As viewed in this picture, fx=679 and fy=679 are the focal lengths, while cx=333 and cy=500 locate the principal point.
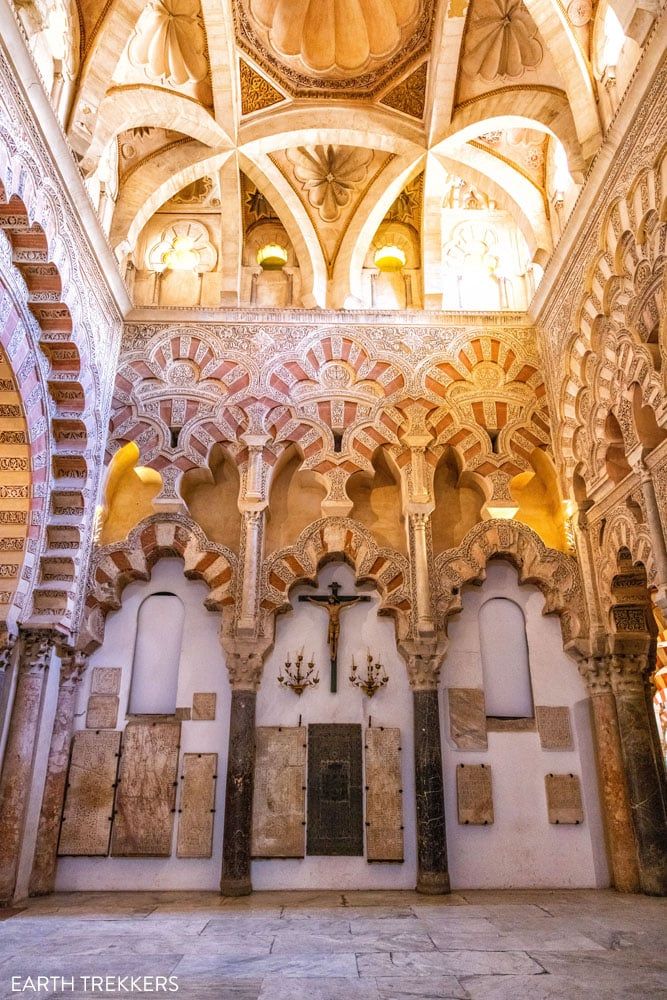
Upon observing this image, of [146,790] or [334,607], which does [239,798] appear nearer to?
[146,790]

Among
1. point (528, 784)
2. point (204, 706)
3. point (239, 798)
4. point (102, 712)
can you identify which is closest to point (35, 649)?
point (102, 712)

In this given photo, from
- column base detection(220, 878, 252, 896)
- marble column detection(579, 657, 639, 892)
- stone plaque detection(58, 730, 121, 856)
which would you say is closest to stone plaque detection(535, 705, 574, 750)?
marble column detection(579, 657, 639, 892)

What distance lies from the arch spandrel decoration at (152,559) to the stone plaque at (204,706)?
3.50 feet

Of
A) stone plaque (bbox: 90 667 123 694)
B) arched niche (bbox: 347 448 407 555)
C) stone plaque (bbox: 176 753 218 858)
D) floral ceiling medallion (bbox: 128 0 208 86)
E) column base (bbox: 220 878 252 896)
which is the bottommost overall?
column base (bbox: 220 878 252 896)

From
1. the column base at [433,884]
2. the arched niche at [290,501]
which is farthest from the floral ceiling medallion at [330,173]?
the column base at [433,884]

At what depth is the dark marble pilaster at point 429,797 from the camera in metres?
7.50

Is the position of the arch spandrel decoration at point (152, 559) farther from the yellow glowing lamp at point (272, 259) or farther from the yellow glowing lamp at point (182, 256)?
the yellow glowing lamp at point (272, 259)

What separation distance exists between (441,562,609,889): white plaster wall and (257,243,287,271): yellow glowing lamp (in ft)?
18.8

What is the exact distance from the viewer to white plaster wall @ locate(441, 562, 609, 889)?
7801 millimetres

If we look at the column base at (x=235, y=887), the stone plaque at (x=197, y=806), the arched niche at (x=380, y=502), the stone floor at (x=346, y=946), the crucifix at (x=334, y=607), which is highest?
the arched niche at (x=380, y=502)

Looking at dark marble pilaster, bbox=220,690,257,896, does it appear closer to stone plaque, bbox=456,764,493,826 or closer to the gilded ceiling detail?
stone plaque, bbox=456,764,493,826

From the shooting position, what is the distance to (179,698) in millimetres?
8430

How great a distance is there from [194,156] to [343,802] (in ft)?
28.7

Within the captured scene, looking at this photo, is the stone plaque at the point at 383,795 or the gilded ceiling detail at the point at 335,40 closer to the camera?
the stone plaque at the point at 383,795
